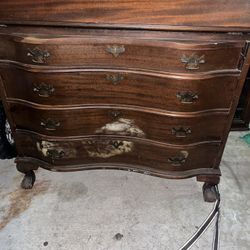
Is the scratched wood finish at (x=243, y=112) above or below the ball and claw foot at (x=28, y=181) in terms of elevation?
above

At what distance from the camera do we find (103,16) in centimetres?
109

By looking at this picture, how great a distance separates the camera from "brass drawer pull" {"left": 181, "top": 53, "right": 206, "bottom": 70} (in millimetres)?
1131

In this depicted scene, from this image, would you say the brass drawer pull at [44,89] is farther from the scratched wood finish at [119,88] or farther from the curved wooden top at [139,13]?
the curved wooden top at [139,13]

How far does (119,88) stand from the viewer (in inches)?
51.2

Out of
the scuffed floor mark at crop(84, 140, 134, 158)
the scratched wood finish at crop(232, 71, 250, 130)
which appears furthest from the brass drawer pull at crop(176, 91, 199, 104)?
the scratched wood finish at crop(232, 71, 250, 130)

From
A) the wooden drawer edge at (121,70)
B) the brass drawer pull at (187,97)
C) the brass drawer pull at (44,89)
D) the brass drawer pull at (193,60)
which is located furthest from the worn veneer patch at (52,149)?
the brass drawer pull at (193,60)

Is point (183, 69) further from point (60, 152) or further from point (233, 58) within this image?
point (60, 152)

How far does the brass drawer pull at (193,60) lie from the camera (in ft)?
3.71

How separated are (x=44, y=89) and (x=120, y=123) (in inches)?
16.6

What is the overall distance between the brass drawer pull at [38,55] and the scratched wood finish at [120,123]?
0.27m

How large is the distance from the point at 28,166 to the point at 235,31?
1.37 metres

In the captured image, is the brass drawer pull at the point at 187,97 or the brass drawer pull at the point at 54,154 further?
the brass drawer pull at the point at 54,154

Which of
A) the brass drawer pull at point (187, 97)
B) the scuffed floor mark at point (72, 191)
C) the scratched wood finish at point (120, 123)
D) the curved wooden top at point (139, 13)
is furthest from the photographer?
the scuffed floor mark at point (72, 191)

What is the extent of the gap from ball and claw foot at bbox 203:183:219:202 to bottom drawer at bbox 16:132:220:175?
0.73 feet
